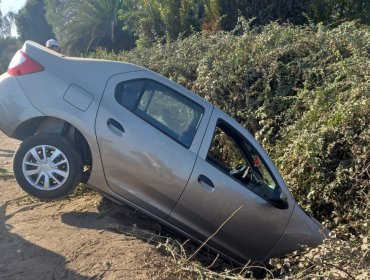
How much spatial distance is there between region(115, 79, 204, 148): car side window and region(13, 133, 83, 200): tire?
0.74 m

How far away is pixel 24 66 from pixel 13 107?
1.43 ft

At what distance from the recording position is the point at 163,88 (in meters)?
5.27

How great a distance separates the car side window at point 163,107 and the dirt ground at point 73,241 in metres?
1.01

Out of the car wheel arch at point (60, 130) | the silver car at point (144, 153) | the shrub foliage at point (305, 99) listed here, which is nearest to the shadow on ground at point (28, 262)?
Result: the silver car at point (144, 153)

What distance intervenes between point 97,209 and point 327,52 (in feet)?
13.6

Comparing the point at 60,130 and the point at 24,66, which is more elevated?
the point at 24,66

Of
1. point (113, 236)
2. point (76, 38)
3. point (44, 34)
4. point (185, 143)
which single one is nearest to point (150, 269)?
point (113, 236)

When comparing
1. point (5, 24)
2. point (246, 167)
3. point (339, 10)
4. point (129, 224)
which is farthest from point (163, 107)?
point (5, 24)

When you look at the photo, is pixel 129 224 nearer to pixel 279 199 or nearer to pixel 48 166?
pixel 48 166

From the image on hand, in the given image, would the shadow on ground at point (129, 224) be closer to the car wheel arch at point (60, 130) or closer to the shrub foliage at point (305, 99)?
the car wheel arch at point (60, 130)

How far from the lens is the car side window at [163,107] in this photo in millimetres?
5102

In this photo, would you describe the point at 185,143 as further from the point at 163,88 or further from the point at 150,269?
the point at 150,269

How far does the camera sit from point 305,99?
6.94 m

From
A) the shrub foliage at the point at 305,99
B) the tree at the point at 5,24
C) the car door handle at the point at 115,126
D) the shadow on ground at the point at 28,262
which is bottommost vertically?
the tree at the point at 5,24
